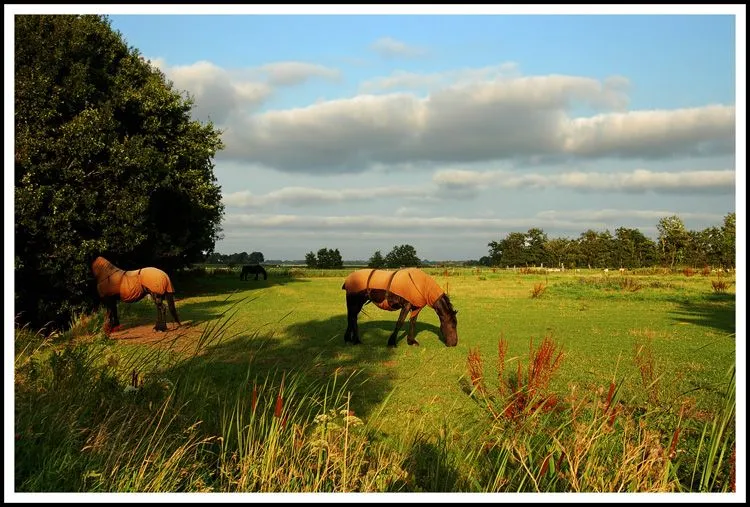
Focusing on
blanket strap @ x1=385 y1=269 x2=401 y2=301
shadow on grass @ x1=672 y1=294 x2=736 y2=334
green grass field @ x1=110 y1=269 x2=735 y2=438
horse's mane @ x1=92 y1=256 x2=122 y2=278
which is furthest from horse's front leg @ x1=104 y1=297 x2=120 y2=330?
shadow on grass @ x1=672 y1=294 x2=736 y2=334

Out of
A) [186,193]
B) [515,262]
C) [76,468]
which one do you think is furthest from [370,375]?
[515,262]

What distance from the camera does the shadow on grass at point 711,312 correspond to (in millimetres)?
20980

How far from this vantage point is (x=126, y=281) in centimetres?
1605

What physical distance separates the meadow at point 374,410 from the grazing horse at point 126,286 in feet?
2.64

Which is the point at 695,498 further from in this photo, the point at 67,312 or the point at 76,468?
the point at 67,312

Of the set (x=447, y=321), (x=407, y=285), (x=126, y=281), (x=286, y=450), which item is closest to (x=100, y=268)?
(x=126, y=281)

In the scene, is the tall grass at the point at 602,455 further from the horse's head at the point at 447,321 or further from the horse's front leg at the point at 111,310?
the horse's front leg at the point at 111,310

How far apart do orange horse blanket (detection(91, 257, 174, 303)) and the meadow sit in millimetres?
1248

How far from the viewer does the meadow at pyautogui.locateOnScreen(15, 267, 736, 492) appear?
205 inches

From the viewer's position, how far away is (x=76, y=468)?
16.5 feet

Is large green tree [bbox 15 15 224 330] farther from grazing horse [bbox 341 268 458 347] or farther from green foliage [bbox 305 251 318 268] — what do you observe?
green foliage [bbox 305 251 318 268]

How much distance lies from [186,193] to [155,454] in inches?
961

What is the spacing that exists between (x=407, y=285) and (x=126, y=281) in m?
8.52

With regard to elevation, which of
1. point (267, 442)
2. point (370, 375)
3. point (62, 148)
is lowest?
point (370, 375)
